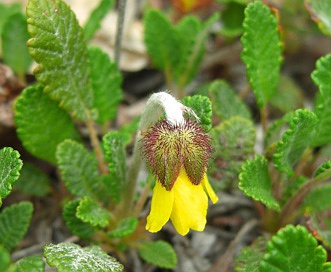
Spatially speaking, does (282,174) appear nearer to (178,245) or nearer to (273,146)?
(273,146)

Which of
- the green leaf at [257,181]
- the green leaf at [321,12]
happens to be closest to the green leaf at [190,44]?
the green leaf at [321,12]

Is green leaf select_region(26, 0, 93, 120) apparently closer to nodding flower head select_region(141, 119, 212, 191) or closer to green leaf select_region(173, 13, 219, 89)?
nodding flower head select_region(141, 119, 212, 191)

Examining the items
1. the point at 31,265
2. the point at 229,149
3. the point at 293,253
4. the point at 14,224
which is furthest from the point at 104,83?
the point at 293,253

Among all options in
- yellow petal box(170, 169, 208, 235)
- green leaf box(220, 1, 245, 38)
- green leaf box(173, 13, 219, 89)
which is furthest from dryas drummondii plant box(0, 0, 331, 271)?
green leaf box(220, 1, 245, 38)

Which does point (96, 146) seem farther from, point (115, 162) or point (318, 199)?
point (318, 199)

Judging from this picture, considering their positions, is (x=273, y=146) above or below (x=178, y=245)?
above

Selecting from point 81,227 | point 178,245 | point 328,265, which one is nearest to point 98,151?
point 81,227
